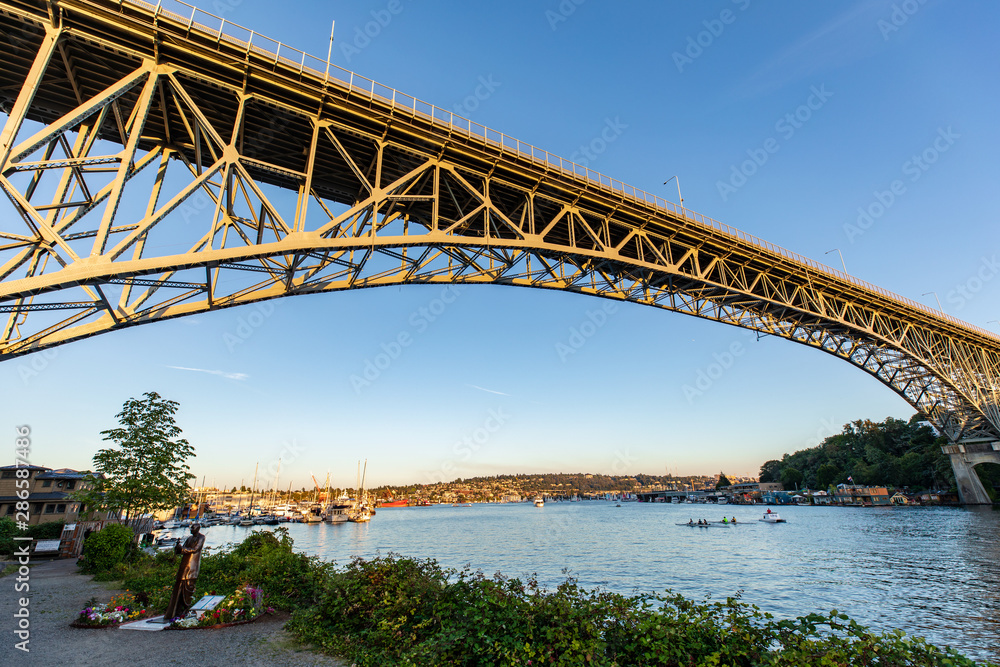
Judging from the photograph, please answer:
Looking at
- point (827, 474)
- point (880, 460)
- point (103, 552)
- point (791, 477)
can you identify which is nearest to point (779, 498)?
point (791, 477)

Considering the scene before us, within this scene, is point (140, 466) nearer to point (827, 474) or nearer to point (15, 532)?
point (15, 532)

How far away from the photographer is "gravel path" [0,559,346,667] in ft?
25.2

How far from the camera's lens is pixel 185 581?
10.2 meters

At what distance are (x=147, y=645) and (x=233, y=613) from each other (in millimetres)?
1805

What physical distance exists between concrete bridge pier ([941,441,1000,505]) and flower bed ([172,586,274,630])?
7652 cm

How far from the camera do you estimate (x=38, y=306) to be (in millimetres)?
9422

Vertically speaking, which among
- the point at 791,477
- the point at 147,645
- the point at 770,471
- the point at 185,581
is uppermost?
the point at 770,471

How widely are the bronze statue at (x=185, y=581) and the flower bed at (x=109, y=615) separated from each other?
0.63 metres

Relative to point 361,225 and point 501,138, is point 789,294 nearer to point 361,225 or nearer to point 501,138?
point 501,138

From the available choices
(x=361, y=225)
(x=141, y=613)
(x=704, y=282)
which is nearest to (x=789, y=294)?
(x=704, y=282)

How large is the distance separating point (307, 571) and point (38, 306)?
935 centimetres

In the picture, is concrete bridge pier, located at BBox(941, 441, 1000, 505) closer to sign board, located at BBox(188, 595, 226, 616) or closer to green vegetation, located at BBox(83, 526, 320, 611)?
green vegetation, located at BBox(83, 526, 320, 611)

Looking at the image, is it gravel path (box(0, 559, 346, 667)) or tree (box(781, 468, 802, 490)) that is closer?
gravel path (box(0, 559, 346, 667))

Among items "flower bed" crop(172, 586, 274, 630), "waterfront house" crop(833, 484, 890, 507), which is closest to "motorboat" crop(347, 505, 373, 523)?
"flower bed" crop(172, 586, 274, 630)
